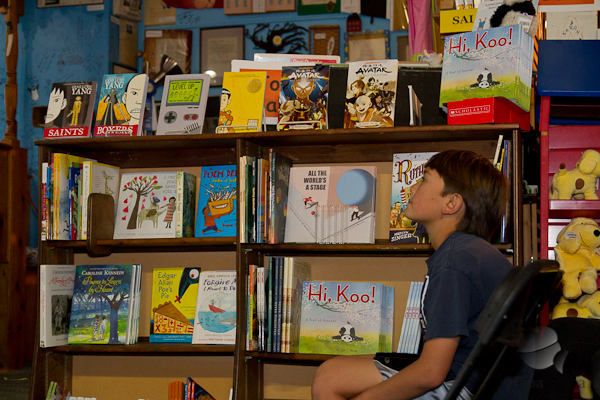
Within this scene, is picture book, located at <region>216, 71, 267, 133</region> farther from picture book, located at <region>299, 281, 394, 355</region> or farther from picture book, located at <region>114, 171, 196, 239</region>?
picture book, located at <region>299, 281, 394, 355</region>

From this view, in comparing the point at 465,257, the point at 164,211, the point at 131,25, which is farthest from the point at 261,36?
the point at 465,257

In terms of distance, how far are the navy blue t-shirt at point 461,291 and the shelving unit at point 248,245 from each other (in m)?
0.61

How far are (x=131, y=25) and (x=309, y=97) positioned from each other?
3956 millimetres

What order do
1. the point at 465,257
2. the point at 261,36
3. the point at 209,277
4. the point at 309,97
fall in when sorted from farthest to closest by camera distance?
the point at 261,36 < the point at 209,277 < the point at 309,97 < the point at 465,257

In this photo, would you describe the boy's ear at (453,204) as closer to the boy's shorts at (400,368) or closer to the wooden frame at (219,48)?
the boy's shorts at (400,368)

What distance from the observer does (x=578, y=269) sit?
2.06 metres

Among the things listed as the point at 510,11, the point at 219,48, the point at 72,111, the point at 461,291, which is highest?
the point at 219,48

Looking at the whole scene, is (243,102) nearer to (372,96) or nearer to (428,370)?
(372,96)

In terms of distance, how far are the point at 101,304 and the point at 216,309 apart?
1.63ft

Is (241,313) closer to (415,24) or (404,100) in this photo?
(404,100)

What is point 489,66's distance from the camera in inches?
76.0

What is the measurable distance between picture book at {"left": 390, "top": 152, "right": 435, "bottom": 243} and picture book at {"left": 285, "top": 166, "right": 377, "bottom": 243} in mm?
82

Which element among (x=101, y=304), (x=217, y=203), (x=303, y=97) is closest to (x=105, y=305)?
(x=101, y=304)

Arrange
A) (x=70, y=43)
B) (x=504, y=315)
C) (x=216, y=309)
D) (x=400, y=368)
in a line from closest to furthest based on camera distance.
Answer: (x=504, y=315) < (x=400, y=368) < (x=216, y=309) < (x=70, y=43)
